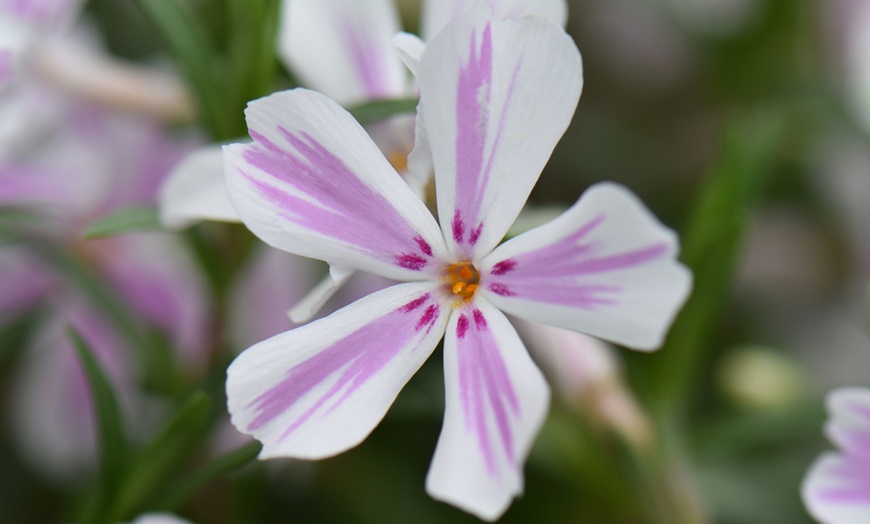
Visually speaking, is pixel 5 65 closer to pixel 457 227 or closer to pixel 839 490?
pixel 457 227

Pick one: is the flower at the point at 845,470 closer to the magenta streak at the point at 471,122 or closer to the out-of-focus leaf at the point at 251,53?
the magenta streak at the point at 471,122

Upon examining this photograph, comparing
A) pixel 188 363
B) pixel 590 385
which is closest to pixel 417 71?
pixel 590 385

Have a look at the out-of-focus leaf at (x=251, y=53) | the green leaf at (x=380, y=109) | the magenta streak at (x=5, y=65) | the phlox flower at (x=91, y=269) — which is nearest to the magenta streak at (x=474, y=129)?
the green leaf at (x=380, y=109)

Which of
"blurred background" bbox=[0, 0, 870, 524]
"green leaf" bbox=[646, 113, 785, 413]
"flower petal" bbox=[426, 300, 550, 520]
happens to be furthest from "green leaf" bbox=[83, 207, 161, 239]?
"green leaf" bbox=[646, 113, 785, 413]

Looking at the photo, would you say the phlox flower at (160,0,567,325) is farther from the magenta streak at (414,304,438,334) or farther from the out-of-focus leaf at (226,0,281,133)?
the magenta streak at (414,304,438,334)

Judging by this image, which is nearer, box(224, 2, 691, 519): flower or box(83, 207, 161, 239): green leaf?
box(224, 2, 691, 519): flower

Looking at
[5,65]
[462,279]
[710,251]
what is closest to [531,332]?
[710,251]

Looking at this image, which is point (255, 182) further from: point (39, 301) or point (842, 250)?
point (842, 250)
